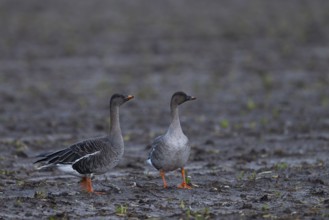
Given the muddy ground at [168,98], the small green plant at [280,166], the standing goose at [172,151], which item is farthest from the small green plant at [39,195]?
the small green plant at [280,166]

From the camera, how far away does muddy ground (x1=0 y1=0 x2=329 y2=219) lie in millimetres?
13242

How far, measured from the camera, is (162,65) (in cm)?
3212

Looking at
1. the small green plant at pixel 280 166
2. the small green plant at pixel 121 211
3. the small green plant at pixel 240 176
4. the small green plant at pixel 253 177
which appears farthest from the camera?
the small green plant at pixel 280 166

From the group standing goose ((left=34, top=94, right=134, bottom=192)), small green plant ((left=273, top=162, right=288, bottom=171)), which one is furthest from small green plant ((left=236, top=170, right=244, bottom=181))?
standing goose ((left=34, top=94, right=134, bottom=192))

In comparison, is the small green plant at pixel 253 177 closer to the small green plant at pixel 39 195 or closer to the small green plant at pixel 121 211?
the small green plant at pixel 121 211

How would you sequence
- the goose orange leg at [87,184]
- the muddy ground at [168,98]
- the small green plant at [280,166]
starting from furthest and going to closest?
the small green plant at [280,166] → the goose orange leg at [87,184] → the muddy ground at [168,98]

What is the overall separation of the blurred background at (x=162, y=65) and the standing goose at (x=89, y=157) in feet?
19.8

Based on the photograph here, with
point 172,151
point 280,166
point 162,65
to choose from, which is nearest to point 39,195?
point 172,151

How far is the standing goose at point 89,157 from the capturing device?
45.4 ft

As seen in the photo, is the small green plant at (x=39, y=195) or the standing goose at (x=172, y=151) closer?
the small green plant at (x=39, y=195)

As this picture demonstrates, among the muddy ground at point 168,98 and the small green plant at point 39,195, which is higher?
the muddy ground at point 168,98

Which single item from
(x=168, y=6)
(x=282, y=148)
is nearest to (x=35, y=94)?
(x=282, y=148)

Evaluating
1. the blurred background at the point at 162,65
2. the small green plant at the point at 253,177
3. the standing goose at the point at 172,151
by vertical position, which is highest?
the blurred background at the point at 162,65

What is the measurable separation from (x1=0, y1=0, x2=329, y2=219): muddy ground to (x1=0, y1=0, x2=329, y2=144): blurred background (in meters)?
0.06
